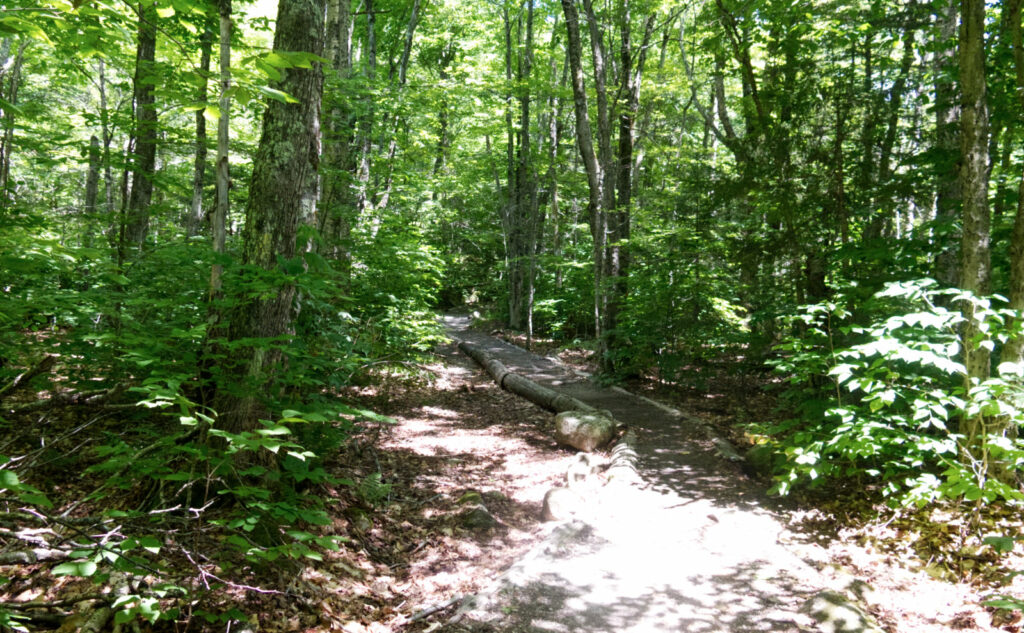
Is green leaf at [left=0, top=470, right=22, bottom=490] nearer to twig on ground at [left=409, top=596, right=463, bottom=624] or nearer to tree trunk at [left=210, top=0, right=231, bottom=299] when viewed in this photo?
tree trunk at [left=210, top=0, right=231, bottom=299]

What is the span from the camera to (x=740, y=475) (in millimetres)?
6312

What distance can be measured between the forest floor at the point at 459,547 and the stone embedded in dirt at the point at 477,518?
18 mm

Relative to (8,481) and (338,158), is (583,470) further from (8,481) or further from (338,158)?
(338,158)

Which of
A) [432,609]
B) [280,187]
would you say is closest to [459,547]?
[432,609]

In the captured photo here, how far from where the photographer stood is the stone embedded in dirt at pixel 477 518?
5340mm

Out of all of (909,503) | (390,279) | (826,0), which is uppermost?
(826,0)

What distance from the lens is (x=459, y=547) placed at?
4926mm

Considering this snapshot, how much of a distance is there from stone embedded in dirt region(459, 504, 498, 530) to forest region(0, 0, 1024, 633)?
92 cm

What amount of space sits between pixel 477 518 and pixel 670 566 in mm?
1883

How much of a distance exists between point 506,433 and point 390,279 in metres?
3.03

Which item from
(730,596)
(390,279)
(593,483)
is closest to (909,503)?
(730,596)

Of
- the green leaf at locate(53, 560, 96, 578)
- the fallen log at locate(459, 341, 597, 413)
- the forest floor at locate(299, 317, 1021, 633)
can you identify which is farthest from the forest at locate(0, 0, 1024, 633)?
the fallen log at locate(459, 341, 597, 413)

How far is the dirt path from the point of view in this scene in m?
3.71

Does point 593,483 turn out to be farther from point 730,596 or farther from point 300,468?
point 300,468
